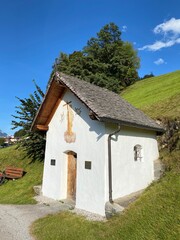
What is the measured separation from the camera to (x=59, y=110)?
11672mm

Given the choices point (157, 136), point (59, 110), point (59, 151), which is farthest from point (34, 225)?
point (157, 136)

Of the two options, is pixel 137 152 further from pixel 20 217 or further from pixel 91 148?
pixel 20 217

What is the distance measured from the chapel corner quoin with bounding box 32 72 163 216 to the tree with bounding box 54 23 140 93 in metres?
21.9

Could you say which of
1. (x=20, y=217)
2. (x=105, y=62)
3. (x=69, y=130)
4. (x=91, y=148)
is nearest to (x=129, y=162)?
(x=91, y=148)

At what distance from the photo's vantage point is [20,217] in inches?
334

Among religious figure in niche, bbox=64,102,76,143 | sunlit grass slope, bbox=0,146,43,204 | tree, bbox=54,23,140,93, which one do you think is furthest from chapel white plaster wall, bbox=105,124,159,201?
tree, bbox=54,23,140,93

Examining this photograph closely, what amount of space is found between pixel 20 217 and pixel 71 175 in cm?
325

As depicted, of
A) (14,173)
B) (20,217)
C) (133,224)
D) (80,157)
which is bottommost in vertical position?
(20,217)

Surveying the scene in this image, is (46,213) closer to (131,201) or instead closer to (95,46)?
(131,201)

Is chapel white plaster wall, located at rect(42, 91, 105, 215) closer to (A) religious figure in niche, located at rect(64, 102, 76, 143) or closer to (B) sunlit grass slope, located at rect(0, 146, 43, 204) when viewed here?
(A) religious figure in niche, located at rect(64, 102, 76, 143)

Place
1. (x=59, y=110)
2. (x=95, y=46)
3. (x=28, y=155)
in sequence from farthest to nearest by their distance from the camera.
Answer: (x=95, y=46), (x=28, y=155), (x=59, y=110)

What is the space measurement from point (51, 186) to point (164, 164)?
6.22 metres

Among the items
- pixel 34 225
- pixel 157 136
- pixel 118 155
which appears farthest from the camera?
pixel 157 136

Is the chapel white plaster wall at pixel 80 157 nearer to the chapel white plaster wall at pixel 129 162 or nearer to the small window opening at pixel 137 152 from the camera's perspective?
the chapel white plaster wall at pixel 129 162
